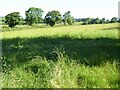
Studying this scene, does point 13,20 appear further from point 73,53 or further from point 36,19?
point 73,53

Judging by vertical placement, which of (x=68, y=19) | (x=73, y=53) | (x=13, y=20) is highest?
(x=73, y=53)

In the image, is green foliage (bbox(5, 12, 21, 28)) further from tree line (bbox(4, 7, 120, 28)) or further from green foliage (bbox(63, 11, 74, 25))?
green foliage (bbox(63, 11, 74, 25))

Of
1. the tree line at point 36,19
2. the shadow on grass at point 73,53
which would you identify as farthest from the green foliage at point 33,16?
the shadow on grass at point 73,53

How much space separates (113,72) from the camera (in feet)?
23.7

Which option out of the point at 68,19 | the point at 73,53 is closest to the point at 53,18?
the point at 68,19

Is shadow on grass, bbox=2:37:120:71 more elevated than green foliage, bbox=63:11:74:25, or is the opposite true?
shadow on grass, bbox=2:37:120:71

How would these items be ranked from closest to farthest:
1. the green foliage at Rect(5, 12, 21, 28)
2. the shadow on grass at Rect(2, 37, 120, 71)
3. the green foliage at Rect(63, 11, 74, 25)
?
the shadow on grass at Rect(2, 37, 120, 71) < the green foliage at Rect(5, 12, 21, 28) < the green foliage at Rect(63, 11, 74, 25)

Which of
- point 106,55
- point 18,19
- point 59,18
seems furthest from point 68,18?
point 106,55

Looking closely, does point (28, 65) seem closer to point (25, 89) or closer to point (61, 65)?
point (61, 65)

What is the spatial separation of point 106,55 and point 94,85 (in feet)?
10.8

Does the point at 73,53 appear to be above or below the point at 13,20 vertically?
above

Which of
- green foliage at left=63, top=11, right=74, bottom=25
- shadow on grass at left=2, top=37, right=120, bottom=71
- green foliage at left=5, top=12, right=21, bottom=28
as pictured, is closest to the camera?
shadow on grass at left=2, top=37, right=120, bottom=71

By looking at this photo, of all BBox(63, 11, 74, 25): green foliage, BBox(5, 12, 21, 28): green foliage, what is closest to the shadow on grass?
BBox(5, 12, 21, 28): green foliage

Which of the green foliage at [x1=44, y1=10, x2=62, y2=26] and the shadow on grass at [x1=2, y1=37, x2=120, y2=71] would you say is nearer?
the shadow on grass at [x1=2, y1=37, x2=120, y2=71]
